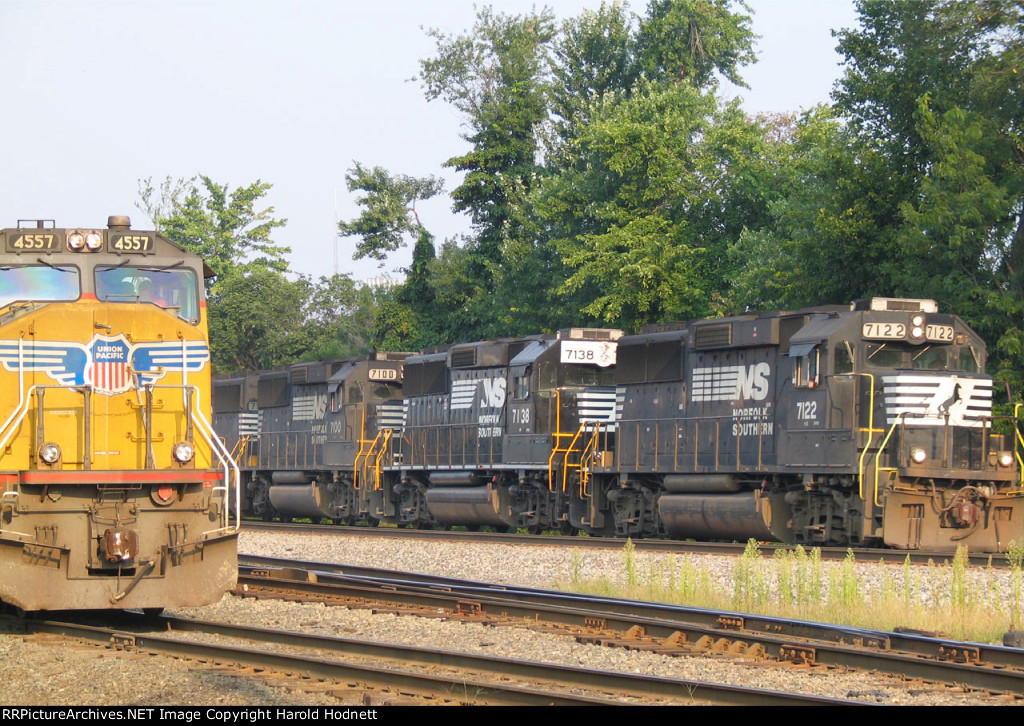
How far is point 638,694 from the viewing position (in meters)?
7.94

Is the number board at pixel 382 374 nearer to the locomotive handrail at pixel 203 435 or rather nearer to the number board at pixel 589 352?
the number board at pixel 589 352

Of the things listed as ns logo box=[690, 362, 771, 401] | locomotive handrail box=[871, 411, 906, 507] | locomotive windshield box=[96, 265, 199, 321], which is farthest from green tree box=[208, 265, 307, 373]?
locomotive windshield box=[96, 265, 199, 321]

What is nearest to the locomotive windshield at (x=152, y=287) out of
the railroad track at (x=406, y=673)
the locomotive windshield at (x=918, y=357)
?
the railroad track at (x=406, y=673)

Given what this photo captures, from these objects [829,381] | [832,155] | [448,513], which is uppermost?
Result: [832,155]

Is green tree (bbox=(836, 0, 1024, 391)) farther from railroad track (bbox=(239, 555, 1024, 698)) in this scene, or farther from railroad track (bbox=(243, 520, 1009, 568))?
railroad track (bbox=(239, 555, 1024, 698))

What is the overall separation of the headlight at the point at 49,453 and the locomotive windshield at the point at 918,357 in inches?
445

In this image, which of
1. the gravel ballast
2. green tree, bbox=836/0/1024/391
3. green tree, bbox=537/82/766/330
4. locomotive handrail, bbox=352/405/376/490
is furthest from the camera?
green tree, bbox=537/82/766/330

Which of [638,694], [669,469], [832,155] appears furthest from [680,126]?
[638,694]

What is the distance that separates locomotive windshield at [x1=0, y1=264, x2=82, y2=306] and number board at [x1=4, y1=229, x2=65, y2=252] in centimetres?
16

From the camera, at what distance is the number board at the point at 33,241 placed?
11.1 m

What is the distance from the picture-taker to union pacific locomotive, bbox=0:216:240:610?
34.2 feet

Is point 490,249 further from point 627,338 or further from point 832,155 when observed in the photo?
point 627,338

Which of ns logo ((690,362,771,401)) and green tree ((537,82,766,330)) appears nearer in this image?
ns logo ((690,362,771,401))

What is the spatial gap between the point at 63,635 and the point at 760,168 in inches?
1239
